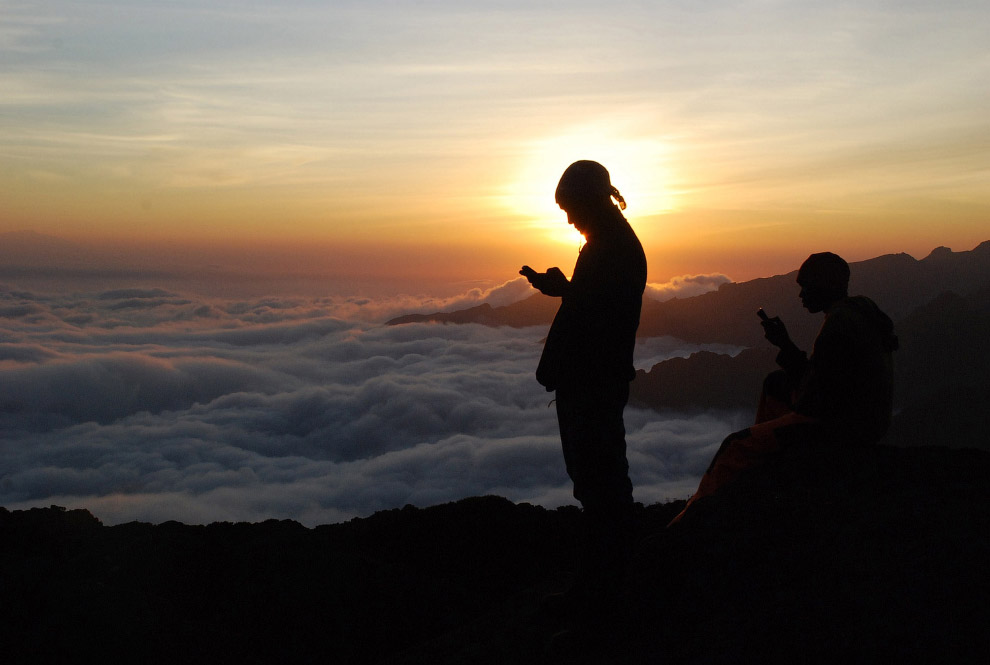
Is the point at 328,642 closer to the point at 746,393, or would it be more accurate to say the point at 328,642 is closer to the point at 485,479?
the point at 485,479

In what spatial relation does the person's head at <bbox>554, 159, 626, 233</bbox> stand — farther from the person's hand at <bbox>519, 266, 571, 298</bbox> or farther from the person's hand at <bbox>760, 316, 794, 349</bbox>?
the person's hand at <bbox>760, 316, 794, 349</bbox>

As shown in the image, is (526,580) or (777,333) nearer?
(777,333)

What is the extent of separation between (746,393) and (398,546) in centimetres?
12133

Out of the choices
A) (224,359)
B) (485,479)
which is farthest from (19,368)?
(485,479)

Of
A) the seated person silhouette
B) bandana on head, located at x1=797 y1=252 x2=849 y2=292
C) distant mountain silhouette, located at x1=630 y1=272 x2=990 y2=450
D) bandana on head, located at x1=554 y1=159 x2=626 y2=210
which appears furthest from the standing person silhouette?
distant mountain silhouette, located at x1=630 y1=272 x2=990 y2=450

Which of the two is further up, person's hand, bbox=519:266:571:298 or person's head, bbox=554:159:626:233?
person's head, bbox=554:159:626:233

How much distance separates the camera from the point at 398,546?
702 cm

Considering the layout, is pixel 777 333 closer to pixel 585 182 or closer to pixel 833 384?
pixel 833 384

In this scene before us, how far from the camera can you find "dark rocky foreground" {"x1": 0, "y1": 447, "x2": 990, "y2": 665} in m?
3.00

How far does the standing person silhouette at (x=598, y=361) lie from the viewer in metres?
3.77

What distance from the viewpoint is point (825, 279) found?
4.30 metres

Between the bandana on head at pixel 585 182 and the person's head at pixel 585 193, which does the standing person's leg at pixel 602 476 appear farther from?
the bandana on head at pixel 585 182

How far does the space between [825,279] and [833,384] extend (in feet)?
2.23

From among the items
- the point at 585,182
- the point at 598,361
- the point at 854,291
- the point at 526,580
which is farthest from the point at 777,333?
the point at 854,291
